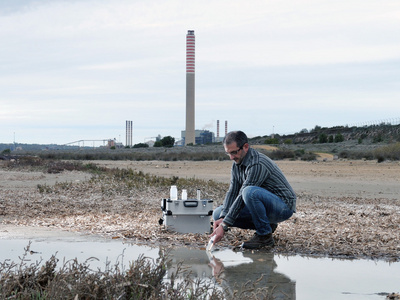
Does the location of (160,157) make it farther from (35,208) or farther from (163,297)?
(163,297)

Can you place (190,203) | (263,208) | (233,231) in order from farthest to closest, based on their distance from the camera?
(233,231), (190,203), (263,208)

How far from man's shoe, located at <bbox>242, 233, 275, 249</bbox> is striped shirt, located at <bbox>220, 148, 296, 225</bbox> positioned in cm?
44

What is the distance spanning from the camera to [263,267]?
5910 millimetres

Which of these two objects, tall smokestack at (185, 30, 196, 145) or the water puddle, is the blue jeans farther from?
tall smokestack at (185, 30, 196, 145)

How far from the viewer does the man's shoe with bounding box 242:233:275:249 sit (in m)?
6.83

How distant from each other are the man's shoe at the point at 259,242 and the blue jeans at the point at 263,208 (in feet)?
0.19

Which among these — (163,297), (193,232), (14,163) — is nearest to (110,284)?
(163,297)

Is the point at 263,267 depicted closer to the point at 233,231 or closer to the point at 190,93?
the point at 233,231

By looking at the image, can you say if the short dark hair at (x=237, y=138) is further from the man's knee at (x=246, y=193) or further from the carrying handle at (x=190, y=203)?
the carrying handle at (x=190, y=203)

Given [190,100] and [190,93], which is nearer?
[190,100]

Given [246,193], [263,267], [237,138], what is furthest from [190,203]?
[263,267]

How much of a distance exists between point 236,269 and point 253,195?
1167 millimetres

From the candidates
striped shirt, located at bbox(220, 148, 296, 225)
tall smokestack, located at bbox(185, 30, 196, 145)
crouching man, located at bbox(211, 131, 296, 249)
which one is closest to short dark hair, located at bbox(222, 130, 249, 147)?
crouching man, located at bbox(211, 131, 296, 249)

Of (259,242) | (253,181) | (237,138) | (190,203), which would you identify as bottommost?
(259,242)
